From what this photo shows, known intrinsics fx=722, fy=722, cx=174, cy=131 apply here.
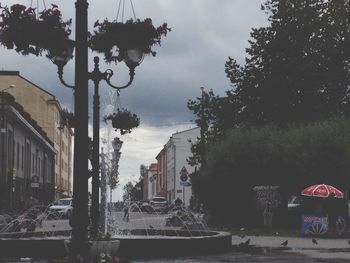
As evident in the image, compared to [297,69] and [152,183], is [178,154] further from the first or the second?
[297,69]

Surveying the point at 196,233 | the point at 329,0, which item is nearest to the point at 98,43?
the point at 196,233

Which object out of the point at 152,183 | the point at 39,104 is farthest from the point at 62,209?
the point at 152,183

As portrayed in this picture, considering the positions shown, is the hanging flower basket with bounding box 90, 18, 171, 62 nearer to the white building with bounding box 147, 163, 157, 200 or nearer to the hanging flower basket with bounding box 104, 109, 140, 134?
the hanging flower basket with bounding box 104, 109, 140, 134

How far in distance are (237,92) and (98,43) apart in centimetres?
3600

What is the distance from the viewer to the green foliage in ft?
109

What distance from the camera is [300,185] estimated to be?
34.3 metres

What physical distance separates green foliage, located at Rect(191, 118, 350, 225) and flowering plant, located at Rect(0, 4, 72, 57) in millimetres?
23574

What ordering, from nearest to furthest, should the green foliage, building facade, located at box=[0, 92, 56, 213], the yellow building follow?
the green foliage, building facade, located at box=[0, 92, 56, 213], the yellow building

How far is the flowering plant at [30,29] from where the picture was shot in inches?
427

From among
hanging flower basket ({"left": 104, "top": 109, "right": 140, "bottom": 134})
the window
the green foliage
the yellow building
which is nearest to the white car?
the window

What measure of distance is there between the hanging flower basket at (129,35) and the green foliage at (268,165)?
2212cm

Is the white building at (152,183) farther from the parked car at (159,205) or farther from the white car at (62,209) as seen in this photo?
the white car at (62,209)

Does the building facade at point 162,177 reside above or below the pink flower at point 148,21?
above

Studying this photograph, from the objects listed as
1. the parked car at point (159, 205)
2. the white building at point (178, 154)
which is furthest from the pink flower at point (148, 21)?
the white building at point (178, 154)
